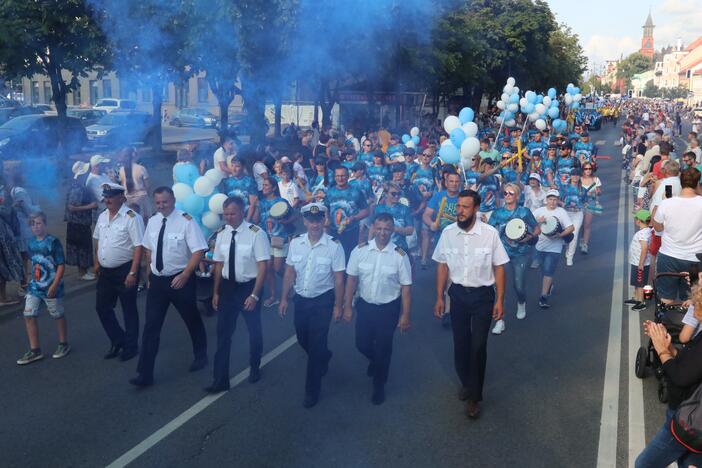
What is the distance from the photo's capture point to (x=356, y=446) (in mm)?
4562

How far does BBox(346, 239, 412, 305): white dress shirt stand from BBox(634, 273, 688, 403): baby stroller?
80.3 inches

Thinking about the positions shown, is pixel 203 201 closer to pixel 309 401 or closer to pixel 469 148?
pixel 309 401

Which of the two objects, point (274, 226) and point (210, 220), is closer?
point (210, 220)

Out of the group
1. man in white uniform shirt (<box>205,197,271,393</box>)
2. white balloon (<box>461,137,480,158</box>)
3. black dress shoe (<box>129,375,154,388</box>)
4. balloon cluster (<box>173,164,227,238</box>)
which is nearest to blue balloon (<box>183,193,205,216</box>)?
balloon cluster (<box>173,164,227,238</box>)

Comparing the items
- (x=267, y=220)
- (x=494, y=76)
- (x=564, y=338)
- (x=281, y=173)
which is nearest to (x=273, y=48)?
(x=281, y=173)

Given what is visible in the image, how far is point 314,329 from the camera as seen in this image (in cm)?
515

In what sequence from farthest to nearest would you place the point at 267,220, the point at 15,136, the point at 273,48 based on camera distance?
the point at 15,136, the point at 273,48, the point at 267,220

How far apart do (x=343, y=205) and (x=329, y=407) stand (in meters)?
3.14

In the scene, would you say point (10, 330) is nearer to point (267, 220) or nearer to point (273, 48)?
point (267, 220)

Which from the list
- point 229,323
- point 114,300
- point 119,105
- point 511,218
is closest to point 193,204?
point 114,300

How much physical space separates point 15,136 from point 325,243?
1586 centimetres

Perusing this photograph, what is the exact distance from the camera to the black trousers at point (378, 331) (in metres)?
5.14


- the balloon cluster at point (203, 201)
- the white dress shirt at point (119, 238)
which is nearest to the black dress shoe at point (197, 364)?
the white dress shirt at point (119, 238)

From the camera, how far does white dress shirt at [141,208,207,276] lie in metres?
5.61
